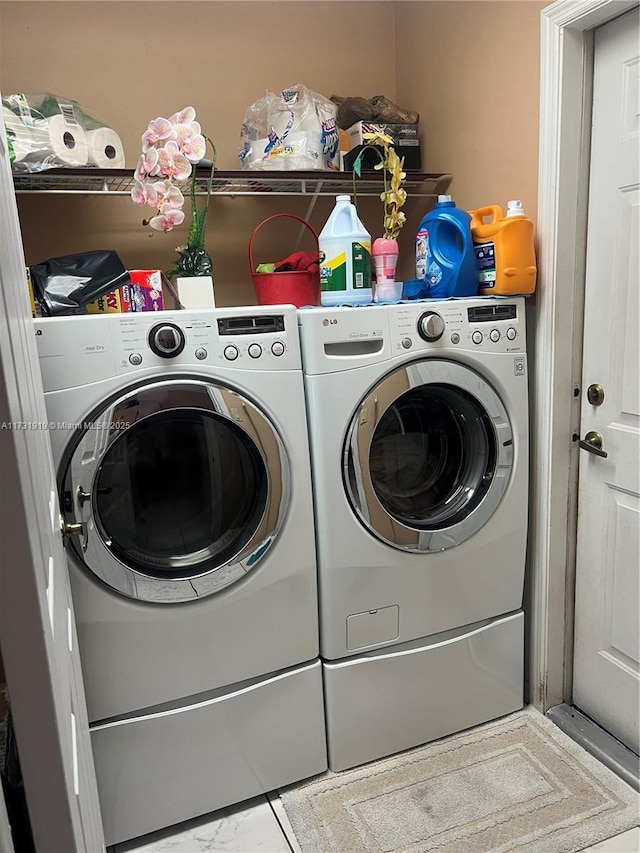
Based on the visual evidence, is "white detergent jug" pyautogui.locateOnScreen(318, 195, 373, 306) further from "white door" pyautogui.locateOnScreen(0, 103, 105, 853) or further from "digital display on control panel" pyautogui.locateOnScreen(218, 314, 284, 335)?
"white door" pyautogui.locateOnScreen(0, 103, 105, 853)

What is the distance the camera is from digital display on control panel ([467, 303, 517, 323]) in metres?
1.66

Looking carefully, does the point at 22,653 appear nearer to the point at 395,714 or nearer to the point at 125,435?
the point at 125,435

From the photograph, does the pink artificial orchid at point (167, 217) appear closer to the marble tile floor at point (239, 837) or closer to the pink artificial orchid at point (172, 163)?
the pink artificial orchid at point (172, 163)

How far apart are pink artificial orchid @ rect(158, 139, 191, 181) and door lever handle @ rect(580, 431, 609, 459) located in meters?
1.27

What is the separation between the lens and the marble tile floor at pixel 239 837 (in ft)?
4.93

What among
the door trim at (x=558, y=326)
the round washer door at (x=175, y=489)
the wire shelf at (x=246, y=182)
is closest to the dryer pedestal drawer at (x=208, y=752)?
the round washer door at (x=175, y=489)

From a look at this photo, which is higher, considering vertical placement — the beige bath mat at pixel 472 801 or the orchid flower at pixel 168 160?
the orchid flower at pixel 168 160

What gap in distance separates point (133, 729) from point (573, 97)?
1.89 metres

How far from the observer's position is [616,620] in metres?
1.74

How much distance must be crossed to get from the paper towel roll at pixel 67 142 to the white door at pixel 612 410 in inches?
53.9

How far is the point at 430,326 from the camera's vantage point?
5.21 feet

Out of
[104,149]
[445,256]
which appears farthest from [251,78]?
[445,256]

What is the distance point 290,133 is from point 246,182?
20 cm

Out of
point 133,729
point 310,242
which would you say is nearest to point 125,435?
point 133,729
